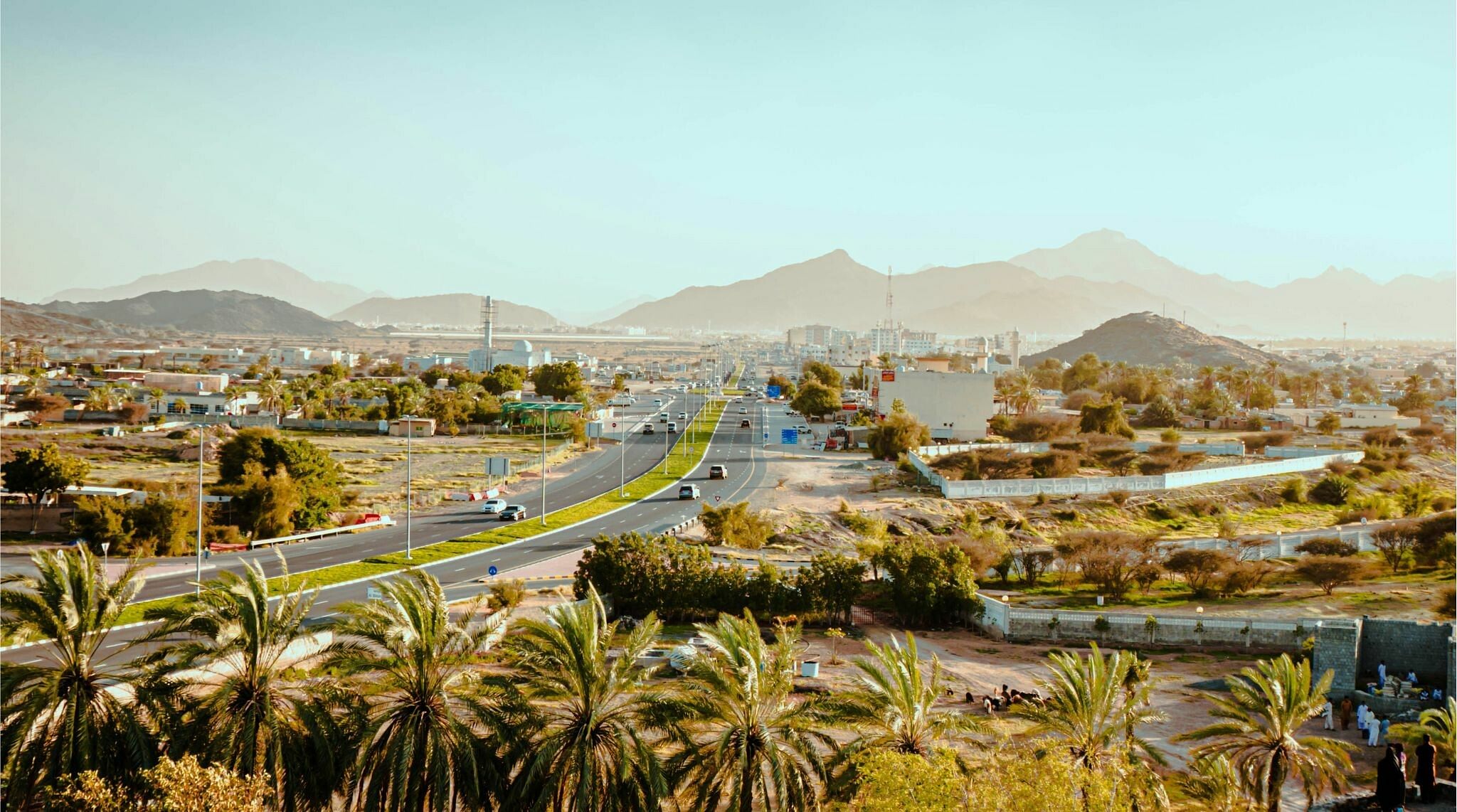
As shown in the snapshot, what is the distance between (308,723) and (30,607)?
494 cm

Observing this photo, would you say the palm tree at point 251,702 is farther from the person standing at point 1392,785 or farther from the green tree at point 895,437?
the green tree at point 895,437

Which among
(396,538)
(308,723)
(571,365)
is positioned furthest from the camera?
(571,365)

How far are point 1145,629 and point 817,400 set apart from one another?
253 ft

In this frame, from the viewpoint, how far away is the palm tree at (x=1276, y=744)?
19.2 meters

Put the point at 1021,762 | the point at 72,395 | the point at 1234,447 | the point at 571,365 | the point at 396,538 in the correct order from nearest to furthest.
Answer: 1. the point at 1021,762
2. the point at 396,538
3. the point at 1234,447
4. the point at 72,395
5. the point at 571,365

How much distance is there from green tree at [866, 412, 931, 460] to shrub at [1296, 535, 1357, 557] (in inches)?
1313

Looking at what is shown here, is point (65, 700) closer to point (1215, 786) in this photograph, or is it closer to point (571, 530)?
point (1215, 786)

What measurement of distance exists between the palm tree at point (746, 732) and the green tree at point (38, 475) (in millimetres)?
40269

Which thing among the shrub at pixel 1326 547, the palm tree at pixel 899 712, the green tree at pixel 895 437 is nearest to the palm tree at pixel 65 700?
the palm tree at pixel 899 712

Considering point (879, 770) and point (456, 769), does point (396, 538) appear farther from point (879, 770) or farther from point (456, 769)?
point (879, 770)

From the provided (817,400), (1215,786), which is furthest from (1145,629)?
(817,400)

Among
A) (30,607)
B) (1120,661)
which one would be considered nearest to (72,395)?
(30,607)

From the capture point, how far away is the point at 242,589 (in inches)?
712

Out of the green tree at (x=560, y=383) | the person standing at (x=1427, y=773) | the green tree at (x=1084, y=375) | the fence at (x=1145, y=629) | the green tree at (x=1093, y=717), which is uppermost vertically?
the green tree at (x=1084, y=375)
